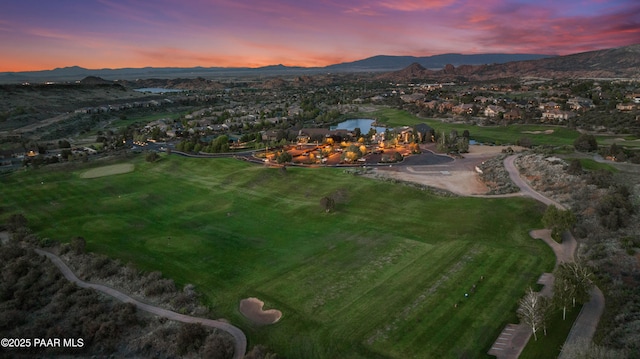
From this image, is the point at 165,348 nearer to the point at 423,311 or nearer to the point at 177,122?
the point at 423,311

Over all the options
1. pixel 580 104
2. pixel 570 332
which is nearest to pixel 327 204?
pixel 570 332

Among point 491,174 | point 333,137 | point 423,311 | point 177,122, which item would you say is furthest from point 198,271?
point 177,122

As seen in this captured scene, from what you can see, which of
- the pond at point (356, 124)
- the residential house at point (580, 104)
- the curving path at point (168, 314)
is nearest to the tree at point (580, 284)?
the curving path at point (168, 314)

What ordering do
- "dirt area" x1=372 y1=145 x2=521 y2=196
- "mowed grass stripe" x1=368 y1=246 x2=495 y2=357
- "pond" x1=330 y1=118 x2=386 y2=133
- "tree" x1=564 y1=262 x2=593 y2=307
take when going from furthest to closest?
"pond" x1=330 y1=118 x2=386 y2=133 → "dirt area" x1=372 y1=145 x2=521 y2=196 → "tree" x1=564 y1=262 x2=593 y2=307 → "mowed grass stripe" x1=368 y1=246 x2=495 y2=357

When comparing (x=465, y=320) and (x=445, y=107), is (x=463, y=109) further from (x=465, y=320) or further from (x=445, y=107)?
(x=465, y=320)

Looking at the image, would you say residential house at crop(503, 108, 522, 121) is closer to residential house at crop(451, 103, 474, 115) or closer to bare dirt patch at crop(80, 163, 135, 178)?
residential house at crop(451, 103, 474, 115)

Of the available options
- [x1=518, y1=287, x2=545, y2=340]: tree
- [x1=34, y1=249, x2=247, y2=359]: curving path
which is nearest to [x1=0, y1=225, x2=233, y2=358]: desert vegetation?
[x1=34, y1=249, x2=247, y2=359]: curving path
